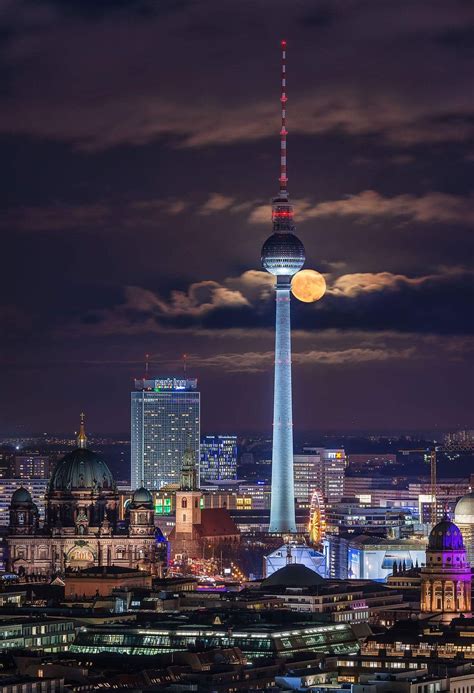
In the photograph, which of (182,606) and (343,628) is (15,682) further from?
(182,606)

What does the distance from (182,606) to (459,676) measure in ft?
146

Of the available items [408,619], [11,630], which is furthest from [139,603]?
[11,630]

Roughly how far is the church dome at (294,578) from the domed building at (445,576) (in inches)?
379

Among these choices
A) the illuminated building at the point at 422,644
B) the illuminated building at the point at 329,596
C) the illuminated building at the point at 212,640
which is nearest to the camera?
the illuminated building at the point at 422,644

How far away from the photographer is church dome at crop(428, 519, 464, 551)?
589 ft

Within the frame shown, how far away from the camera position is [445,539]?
7082 inches

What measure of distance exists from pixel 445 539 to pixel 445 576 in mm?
2220

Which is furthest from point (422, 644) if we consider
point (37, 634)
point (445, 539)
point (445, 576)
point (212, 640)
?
point (445, 539)

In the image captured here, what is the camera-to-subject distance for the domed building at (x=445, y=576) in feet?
584

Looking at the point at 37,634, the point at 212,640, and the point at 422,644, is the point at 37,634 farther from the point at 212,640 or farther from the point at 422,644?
the point at 422,644

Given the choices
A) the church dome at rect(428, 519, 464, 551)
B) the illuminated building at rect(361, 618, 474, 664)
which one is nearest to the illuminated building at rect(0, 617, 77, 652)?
the illuminated building at rect(361, 618, 474, 664)

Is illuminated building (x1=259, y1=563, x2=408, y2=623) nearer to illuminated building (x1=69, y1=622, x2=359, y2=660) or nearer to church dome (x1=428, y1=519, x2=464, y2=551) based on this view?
church dome (x1=428, y1=519, x2=464, y2=551)

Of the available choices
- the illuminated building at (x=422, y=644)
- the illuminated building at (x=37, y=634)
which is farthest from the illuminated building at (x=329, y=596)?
the illuminated building at (x=37, y=634)

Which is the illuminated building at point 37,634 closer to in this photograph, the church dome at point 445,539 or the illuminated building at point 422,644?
the illuminated building at point 422,644
